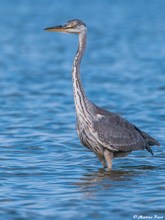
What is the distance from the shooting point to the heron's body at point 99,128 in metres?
10.4

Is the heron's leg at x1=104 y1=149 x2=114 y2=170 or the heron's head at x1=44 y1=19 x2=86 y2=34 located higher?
the heron's head at x1=44 y1=19 x2=86 y2=34

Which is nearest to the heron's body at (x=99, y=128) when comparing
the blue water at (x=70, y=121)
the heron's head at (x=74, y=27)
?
the heron's head at (x=74, y=27)

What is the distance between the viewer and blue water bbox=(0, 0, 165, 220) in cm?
891

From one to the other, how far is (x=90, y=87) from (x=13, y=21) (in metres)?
23.8

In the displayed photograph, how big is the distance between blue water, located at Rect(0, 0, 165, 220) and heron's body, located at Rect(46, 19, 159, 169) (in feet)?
1.05

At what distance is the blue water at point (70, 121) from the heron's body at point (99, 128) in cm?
32

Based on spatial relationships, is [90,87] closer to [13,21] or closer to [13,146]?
[13,146]

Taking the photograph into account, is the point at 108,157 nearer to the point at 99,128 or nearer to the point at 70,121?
the point at 99,128

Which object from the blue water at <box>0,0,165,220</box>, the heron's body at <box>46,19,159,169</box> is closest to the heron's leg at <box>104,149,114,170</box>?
the heron's body at <box>46,19,159,169</box>

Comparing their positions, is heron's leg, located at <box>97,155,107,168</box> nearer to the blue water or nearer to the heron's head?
the blue water

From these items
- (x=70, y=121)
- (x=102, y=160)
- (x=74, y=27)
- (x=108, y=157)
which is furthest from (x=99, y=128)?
(x=70, y=121)

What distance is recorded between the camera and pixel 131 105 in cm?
1631

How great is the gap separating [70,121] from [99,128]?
167 inches

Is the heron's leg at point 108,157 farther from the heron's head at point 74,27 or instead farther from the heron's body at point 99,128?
the heron's head at point 74,27
